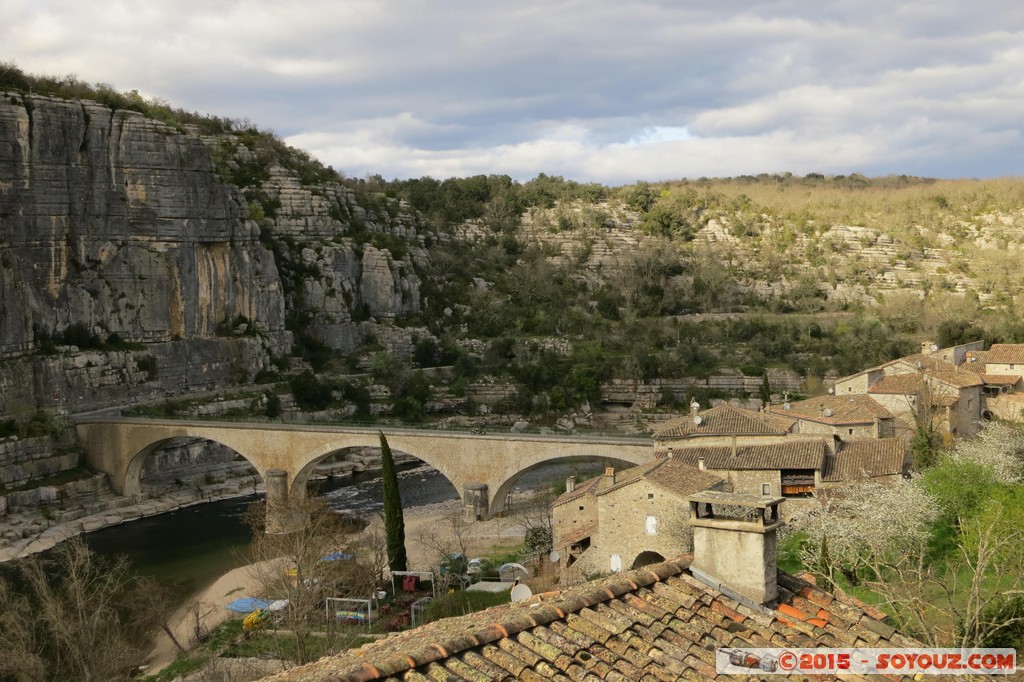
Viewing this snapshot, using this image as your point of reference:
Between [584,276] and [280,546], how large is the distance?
69.1 m

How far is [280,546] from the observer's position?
30.4m

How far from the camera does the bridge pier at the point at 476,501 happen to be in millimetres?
37938

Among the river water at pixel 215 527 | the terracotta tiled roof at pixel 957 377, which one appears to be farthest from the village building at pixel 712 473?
the river water at pixel 215 527

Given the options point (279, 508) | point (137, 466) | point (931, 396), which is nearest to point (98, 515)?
point (137, 466)

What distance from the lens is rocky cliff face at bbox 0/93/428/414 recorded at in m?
50.3

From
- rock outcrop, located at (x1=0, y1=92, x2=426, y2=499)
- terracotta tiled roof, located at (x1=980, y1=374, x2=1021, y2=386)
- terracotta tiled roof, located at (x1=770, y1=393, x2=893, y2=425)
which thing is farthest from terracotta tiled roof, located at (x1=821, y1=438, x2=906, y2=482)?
rock outcrop, located at (x1=0, y1=92, x2=426, y2=499)

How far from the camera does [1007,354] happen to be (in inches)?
1672

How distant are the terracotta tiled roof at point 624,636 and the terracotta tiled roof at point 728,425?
22.7 m

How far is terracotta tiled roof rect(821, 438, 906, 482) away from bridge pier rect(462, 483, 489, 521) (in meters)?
13.9

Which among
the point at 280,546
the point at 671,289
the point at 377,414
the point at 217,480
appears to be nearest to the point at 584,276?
the point at 671,289

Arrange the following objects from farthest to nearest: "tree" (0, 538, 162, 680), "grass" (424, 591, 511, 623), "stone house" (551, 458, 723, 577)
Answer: "grass" (424, 591, 511, 623) → "stone house" (551, 458, 723, 577) → "tree" (0, 538, 162, 680)

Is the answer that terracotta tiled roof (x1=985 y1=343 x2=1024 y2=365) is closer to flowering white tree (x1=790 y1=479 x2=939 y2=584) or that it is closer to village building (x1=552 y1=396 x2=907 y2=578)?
village building (x1=552 y1=396 x2=907 y2=578)

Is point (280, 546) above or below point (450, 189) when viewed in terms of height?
below

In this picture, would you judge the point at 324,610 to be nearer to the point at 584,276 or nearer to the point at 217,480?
the point at 217,480
